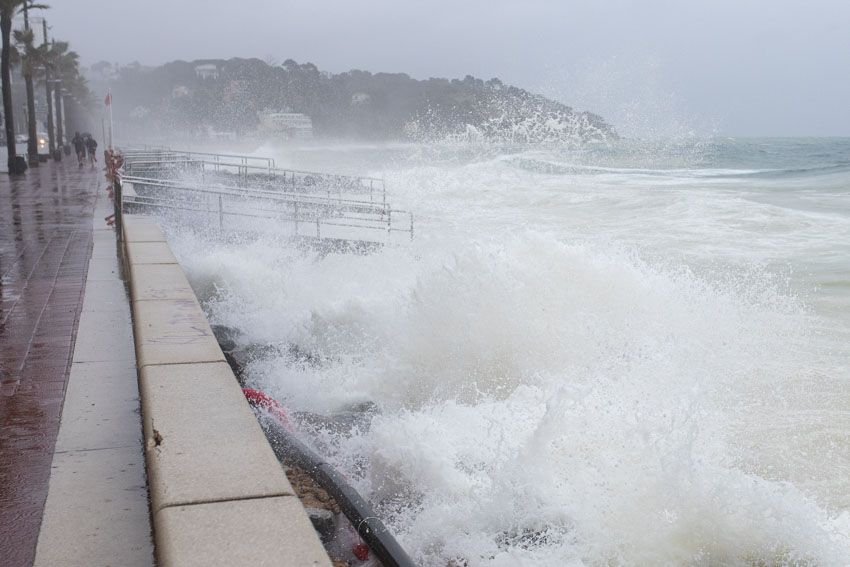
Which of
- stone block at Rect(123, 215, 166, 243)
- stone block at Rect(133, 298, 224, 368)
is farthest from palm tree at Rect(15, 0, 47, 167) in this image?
stone block at Rect(133, 298, 224, 368)

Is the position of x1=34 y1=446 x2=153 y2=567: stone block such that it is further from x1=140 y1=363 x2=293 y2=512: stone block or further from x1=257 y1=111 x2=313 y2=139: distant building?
x1=257 y1=111 x2=313 y2=139: distant building

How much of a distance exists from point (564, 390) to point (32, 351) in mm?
3509

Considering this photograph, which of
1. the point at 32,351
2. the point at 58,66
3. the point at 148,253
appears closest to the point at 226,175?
the point at 148,253

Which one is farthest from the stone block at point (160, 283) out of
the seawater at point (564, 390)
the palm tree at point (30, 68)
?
the palm tree at point (30, 68)

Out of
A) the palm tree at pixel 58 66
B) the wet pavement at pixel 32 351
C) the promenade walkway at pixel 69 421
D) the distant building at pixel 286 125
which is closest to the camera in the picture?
the promenade walkway at pixel 69 421

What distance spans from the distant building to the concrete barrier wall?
145 m

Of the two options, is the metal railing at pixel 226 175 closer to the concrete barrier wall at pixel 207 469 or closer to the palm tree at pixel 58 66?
the palm tree at pixel 58 66

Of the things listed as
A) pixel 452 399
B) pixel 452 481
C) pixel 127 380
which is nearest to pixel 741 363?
pixel 452 399

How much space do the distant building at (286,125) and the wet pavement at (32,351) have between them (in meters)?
137

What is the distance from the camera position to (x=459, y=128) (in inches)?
4963

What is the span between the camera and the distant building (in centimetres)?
14588

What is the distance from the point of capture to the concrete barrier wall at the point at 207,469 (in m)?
2.38

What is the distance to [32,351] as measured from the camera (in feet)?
16.9

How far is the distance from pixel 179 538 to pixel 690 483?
281cm
